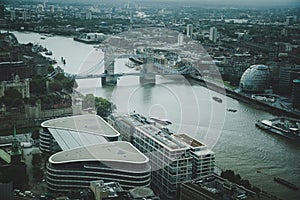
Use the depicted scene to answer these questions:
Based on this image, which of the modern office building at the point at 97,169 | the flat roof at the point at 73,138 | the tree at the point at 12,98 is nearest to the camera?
the modern office building at the point at 97,169

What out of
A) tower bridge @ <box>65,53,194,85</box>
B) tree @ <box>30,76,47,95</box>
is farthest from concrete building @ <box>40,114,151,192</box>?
tower bridge @ <box>65,53,194,85</box>

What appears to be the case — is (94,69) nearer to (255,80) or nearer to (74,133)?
(255,80)

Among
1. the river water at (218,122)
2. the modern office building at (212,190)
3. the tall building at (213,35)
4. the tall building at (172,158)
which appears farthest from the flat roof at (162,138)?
the tall building at (213,35)

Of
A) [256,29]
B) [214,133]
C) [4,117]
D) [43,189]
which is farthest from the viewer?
[256,29]

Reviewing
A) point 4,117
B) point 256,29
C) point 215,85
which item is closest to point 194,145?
point 4,117

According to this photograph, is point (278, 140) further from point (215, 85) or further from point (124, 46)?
point (124, 46)

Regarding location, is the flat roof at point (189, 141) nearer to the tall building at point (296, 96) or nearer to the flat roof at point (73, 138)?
the flat roof at point (73, 138)
